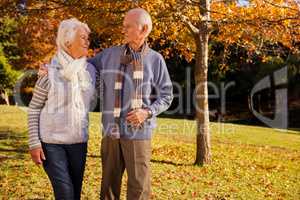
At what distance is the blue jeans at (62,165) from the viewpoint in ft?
11.8

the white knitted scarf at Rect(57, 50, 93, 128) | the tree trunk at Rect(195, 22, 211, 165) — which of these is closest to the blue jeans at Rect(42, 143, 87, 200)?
the white knitted scarf at Rect(57, 50, 93, 128)

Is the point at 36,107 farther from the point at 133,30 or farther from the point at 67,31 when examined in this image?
the point at 133,30

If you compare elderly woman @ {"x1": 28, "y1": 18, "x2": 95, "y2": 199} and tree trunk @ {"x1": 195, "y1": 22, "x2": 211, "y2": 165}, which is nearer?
elderly woman @ {"x1": 28, "y1": 18, "x2": 95, "y2": 199}

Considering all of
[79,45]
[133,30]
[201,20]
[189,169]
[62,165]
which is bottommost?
[189,169]

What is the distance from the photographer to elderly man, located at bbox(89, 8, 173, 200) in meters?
3.71

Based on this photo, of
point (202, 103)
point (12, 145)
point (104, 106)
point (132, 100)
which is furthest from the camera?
point (12, 145)

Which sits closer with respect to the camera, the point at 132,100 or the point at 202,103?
the point at 132,100

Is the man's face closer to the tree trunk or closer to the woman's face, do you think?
the woman's face

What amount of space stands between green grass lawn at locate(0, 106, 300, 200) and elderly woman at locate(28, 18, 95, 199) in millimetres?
2945

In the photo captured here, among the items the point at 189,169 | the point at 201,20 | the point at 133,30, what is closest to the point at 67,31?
the point at 133,30

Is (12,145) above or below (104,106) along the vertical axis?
below

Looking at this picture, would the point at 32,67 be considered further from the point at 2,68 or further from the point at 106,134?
the point at 106,134

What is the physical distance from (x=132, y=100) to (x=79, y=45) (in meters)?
0.60

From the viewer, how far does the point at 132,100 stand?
3699 millimetres
